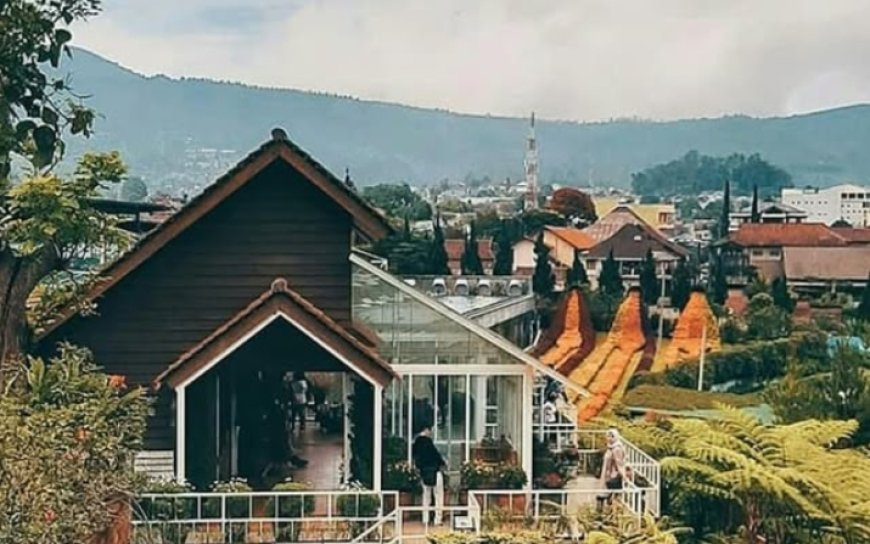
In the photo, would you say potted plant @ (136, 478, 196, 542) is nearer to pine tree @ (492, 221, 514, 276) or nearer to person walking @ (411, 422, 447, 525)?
person walking @ (411, 422, 447, 525)

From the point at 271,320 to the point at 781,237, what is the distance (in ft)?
178

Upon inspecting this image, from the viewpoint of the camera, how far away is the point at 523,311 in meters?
29.6

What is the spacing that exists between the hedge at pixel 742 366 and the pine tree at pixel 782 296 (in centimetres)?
611

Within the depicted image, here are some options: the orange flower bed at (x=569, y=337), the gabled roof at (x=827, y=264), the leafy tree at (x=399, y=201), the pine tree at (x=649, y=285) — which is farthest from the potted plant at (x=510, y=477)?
the leafy tree at (x=399, y=201)

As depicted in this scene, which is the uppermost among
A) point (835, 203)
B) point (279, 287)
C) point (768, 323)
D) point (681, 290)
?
point (835, 203)

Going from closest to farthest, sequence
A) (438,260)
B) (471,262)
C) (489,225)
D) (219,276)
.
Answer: (219,276)
(438,260)
(471,262)
(489,225)

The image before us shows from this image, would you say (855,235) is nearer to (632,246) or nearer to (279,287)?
(632,246)

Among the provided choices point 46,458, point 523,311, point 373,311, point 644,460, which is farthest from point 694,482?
point 523,311

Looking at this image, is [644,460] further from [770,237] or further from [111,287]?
[770,237]

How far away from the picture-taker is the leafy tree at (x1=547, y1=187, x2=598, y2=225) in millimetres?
82875

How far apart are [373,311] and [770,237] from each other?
53276 mm

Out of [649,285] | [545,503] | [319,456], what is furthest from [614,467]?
[649,285]

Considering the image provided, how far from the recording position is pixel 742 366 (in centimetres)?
3703

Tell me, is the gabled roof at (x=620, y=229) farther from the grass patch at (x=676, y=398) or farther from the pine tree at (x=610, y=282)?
the grass patch at (x=676, y=398)
